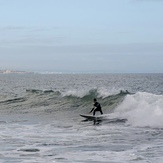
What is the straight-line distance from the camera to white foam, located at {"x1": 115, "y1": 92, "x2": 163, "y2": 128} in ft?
79.4

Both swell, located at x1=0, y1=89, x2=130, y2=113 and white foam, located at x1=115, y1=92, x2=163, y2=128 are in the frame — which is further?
swell, located at x1=0, y1=89, x2=130, y2=113

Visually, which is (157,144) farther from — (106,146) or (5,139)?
(5,139)

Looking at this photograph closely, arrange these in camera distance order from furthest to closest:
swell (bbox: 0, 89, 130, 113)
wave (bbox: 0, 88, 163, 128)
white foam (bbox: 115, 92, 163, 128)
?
1. swell (bbox: 0, 89, 130, 113)
2. wave (bbox: 0, 88, 163, 128)
3. white foam (bbox: 115, 92, 163, 128)

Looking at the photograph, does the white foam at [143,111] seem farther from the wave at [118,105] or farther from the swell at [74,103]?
the swell at [74,103]

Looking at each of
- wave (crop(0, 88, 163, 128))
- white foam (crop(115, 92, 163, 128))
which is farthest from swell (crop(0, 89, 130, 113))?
white foam (crop(115, 92, 163, 128))

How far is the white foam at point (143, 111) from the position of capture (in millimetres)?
24188

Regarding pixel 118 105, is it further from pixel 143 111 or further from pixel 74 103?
pixel 74 103

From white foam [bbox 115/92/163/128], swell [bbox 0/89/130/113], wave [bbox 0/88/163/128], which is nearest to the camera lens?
white foam [bbox 115/92/163/128]

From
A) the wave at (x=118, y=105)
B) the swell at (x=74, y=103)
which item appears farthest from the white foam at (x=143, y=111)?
the swell at (x=74, y=103)

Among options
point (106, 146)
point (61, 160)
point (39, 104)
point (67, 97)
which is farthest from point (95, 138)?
point (67, 97)

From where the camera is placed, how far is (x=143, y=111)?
27344 mm

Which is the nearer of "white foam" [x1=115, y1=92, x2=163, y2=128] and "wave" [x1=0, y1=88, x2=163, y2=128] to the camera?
"white foam" [x1=115, y1=92, x2=163, y2=128]

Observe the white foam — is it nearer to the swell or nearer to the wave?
the wave

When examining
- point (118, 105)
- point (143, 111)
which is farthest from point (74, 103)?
point (143, 111)
